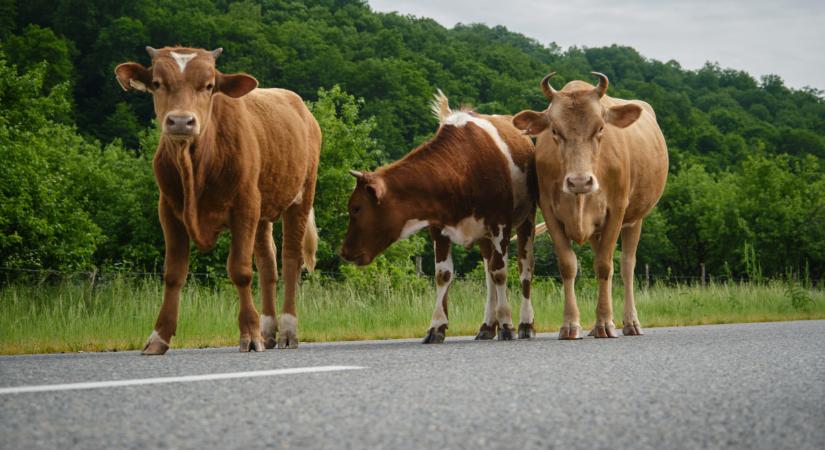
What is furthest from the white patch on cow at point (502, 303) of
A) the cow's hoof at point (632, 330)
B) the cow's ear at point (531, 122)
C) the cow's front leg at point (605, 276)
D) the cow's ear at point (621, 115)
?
the cow's ear at point (621, 115)

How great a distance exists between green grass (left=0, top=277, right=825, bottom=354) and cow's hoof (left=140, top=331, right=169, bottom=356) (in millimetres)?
1354

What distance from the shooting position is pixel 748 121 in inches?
3017

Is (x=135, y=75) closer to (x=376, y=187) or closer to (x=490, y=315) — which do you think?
(x=376, y=187)

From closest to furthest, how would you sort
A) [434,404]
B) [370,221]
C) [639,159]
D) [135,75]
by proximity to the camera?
[434,404] < [135,75] < [370,221] < [639,159]

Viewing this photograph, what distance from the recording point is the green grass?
32.3ft

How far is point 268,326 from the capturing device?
29.5 ft

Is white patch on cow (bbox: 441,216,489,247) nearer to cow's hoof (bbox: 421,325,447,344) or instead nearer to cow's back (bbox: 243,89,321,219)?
cow's hoof (bbox: 421,325,447,344)

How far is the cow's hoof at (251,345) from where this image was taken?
313 inches

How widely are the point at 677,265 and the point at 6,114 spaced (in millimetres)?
46049

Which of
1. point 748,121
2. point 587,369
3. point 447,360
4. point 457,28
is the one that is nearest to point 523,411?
point 587,369

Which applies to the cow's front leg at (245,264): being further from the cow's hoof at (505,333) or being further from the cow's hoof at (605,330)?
the cow's hoof at (605,330)

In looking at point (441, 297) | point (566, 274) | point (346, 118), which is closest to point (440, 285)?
point (441, 297)

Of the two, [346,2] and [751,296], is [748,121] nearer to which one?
[346,2]

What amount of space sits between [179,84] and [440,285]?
330cm
